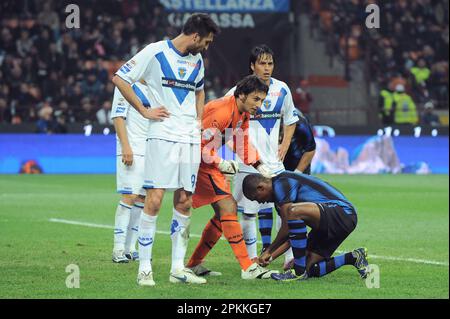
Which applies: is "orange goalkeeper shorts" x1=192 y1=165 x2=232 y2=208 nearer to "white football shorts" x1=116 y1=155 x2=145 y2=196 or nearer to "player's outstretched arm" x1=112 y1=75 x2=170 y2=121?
"player's outstretched arm" x1=112 y1=75 x2=170 y2=121

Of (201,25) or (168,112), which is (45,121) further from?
(201,25)

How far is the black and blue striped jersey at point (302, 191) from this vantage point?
30.9 ft

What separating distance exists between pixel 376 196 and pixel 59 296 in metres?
12.4

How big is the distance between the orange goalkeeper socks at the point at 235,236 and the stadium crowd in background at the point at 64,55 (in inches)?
693

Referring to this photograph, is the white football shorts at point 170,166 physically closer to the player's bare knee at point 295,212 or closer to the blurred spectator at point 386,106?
the player's bare knee at point 295,212

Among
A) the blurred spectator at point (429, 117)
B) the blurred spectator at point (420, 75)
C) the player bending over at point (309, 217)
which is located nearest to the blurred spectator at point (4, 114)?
the blurred spectator at point (429, 117)

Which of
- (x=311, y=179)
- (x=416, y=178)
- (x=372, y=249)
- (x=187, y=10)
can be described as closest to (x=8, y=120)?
(x=187, y=10)

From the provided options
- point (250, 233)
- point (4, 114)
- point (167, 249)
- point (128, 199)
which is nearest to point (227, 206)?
point (250, 233)

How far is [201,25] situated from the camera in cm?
892

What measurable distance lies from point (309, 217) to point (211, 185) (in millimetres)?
921

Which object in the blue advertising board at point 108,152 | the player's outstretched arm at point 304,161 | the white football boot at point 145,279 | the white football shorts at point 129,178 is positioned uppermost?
the player's outstretched arm at point 304,161

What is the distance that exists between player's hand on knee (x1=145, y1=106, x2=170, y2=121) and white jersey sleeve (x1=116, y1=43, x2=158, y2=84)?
317mm

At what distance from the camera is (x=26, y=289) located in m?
8.58

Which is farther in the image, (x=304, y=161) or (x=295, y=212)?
(x=304, y=161)
